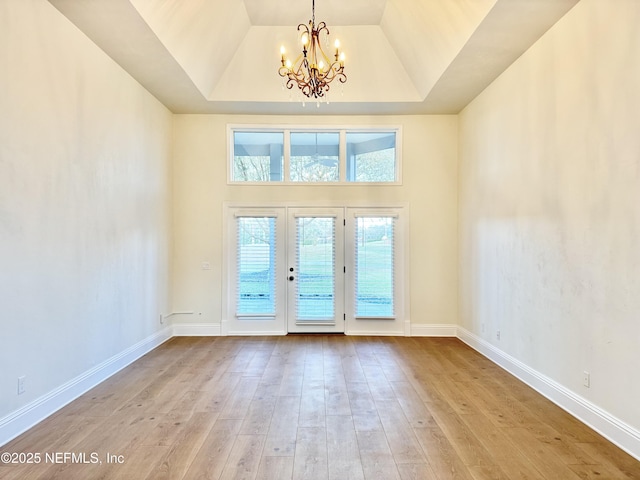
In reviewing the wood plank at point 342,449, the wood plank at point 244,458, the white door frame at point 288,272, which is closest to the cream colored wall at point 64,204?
the white door frame at point 288,272

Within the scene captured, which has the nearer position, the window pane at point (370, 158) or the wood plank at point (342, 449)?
the wood plank at point (342, 449)

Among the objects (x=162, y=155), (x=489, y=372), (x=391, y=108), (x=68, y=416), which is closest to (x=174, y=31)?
(x=162, y=155)

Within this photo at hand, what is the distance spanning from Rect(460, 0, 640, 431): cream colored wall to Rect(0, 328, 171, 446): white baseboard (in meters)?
4.51

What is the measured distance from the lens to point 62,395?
9.93 feet

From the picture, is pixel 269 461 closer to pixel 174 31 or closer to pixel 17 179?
pixel 17 179

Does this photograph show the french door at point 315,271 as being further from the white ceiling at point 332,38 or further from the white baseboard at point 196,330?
the white ceiling at point 332,38

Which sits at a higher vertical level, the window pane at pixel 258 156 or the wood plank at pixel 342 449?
the window pane at pixel 258 156

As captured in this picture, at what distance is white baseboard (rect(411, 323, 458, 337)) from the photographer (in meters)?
5.38

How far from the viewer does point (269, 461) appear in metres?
2.27

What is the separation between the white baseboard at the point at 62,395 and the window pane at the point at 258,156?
2.91 meters

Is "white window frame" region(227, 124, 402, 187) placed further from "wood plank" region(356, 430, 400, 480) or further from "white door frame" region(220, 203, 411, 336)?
"wood plank" region(356, 430, 400, 480)

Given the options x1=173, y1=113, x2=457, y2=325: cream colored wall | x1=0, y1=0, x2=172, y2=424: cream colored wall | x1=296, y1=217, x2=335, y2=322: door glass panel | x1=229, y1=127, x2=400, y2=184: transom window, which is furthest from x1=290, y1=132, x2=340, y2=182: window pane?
x1=0, y1=0, x2=172, y2=424: cream colored wall

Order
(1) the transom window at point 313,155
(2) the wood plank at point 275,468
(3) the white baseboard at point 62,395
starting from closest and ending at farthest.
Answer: (2) the wood plank at point 275,468, (3) the white baseboard at point 62,395, (1) the transom window at point 313,155

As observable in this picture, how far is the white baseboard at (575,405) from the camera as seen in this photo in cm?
238
